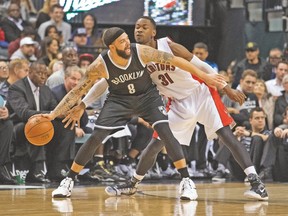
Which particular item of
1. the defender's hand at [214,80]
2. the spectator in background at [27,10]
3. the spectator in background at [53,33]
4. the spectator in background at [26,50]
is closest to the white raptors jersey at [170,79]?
the defender's hand at [214,80]

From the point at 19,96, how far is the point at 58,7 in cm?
367

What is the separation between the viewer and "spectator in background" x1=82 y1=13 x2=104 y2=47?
1356 centimetres

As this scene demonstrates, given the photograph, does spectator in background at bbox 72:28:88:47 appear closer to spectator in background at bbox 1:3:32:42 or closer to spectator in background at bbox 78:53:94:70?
spectator in background at bbox 1:3:32:42

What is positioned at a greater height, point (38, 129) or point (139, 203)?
point (38, 129)

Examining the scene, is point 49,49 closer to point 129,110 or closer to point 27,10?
point 27,10

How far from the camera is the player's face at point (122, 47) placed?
23.8 feet

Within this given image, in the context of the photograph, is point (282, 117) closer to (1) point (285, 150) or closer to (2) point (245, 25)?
(1) point (285, 150)

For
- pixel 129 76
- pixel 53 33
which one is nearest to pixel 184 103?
pixel 129 76

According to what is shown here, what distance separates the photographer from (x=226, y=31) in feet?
53.6

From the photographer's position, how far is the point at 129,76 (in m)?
7.36

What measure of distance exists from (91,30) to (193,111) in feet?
20.3

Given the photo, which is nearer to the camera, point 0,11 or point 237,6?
point 0,11

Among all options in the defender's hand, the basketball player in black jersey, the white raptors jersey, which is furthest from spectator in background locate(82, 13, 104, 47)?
the defender's hand

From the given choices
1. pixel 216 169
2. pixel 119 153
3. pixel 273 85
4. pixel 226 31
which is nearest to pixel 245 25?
pixel 226 31
